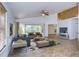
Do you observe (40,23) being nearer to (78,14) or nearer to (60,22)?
(60,22)

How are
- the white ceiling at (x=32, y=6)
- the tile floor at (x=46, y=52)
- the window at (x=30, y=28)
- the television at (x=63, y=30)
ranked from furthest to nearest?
the window at (x=30, y=28) < the television at (x=63, y=30) < the tile floor at (x=46, y=52) < the white ceiling at (x=32, y=6)

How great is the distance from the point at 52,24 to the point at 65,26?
8.24ft

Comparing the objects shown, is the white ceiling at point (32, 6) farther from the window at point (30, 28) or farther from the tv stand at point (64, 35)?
the window at point (30, 28)

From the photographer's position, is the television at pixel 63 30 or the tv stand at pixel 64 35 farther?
the television at pixel 63 30

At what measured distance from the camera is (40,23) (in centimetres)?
1472

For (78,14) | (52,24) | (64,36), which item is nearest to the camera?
(78,14)

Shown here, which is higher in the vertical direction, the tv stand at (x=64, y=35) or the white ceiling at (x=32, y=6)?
the white ceiling at (x=32, y=6)

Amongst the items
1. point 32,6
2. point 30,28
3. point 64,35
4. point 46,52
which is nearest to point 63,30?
point 64,35

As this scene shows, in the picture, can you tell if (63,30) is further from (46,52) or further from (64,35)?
(46,52)

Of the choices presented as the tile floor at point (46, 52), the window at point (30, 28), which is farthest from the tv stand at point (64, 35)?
the tile floor at point (46, 52)

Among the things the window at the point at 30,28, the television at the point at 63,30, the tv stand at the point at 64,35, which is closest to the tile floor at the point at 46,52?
the tv stand at the point at 64,35

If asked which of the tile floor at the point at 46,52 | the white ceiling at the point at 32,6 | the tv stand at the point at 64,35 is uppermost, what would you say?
the white ceiling at the point at 32,6

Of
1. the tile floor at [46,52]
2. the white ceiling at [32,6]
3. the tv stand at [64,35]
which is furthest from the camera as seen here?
the tv stand at [64,35]

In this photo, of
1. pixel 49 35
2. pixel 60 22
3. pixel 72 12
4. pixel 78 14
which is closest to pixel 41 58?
pixel 78 14
